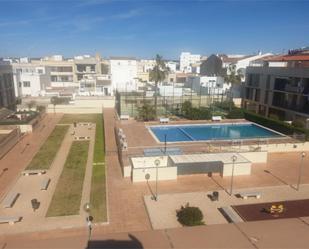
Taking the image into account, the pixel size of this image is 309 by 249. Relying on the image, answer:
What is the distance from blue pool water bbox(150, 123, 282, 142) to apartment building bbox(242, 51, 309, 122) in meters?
7.16

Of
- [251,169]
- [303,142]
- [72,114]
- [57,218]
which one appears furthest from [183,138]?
[72,114]

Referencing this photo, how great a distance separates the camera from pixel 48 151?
96.3ft

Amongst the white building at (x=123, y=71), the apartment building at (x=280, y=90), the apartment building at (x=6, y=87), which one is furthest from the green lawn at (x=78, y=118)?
the apartment building at (x=280, y=90)

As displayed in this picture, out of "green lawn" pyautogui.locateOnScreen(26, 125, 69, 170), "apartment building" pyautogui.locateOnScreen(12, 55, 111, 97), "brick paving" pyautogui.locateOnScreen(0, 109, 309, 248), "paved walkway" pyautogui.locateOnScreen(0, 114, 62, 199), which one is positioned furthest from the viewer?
"apartment building" pyautogui.locateOnScreen(12, 55, 111, 97)

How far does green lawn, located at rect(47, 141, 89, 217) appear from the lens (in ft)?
57.2

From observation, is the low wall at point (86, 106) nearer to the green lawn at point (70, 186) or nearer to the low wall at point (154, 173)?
the green lawn at point (70, 186)

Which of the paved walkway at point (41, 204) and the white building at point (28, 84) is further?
the white building at point (28, 84)

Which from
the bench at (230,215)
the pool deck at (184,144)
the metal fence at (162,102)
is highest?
the metal fence at (162,102)

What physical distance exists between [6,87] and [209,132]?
40.1 m

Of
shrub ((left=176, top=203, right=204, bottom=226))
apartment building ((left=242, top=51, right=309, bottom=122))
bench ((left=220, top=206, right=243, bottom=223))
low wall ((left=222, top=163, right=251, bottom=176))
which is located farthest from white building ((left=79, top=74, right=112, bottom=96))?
shrub ((left=176, top=203, right=204, bottom=226))

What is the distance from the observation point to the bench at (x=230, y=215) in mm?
16062

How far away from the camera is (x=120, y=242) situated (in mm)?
8805

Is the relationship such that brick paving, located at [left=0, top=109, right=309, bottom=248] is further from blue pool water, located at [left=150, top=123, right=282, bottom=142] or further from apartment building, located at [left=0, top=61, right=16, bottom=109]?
apartment building, located at [left=0, top=61, right=16, bottom=109]

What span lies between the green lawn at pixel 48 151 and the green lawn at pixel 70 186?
1734mm
